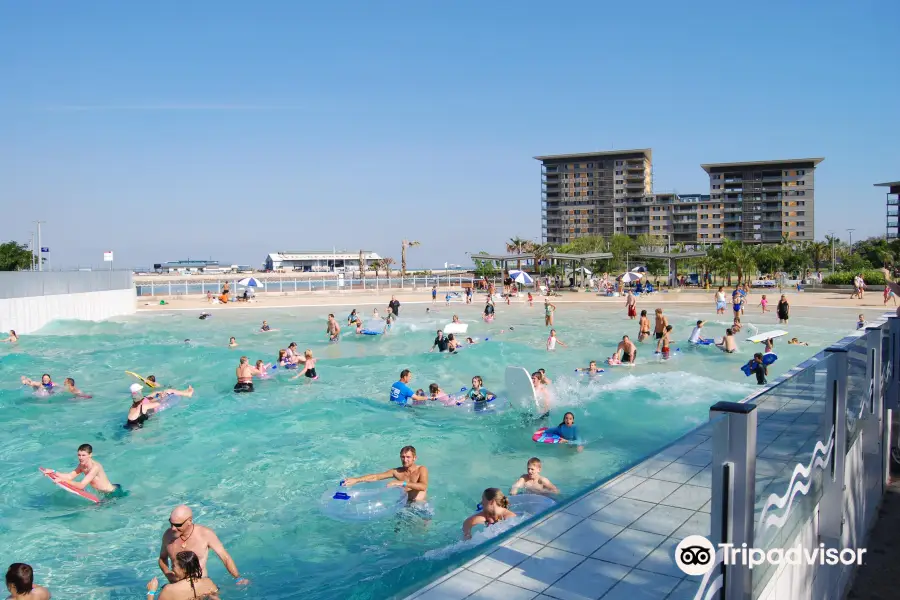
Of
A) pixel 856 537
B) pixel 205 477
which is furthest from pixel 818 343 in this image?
pixel 205 477

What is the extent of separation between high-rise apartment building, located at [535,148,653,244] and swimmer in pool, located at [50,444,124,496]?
4062 inches

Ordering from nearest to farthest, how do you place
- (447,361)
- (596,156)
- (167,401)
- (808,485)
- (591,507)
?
(591,507), (808,485), (167,401), (447,361), (596,156)

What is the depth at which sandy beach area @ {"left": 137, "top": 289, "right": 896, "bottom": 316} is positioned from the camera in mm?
34000

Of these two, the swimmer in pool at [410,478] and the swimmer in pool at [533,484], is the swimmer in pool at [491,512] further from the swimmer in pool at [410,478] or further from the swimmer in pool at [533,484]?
the swimmer in pool at [410,478]

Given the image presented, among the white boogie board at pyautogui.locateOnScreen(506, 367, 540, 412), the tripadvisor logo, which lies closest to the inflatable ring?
the white boogie board at pyautogui.locateOnScreen(506, 367, 540, 412)

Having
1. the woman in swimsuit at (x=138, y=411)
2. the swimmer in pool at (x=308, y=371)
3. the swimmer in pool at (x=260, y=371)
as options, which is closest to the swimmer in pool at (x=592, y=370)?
the swimmer in pool at (x=308, y=371)

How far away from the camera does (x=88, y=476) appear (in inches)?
370

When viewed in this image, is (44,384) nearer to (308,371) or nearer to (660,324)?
(308,371)

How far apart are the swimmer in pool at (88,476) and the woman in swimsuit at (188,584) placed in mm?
4543

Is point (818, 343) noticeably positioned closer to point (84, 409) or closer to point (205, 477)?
point (205, 477)

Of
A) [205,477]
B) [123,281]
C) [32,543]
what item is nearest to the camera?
[32,543]

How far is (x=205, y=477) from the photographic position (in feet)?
35.3

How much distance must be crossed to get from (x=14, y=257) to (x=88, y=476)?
5195 cm

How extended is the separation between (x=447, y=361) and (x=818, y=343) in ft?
40.6
